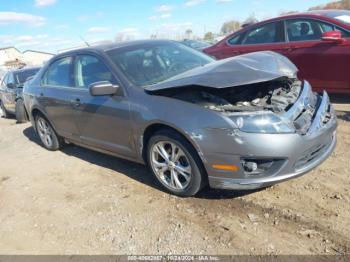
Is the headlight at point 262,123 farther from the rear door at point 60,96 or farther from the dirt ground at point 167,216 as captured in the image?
the rear door at point 60,96

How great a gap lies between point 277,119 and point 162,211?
1505 mm

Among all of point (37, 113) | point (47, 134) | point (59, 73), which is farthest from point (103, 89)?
point (37, 113)

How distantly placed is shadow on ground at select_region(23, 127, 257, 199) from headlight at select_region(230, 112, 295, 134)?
0.91 meters

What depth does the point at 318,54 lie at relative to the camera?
6.57 meters

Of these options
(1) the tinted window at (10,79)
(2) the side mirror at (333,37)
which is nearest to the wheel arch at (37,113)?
(1) the tinted window at (10,79)

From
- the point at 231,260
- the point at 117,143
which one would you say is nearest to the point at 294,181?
the point at 231,260

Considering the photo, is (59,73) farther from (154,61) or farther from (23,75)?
(23,75)

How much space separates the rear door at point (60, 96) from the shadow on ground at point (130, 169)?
0.51 m

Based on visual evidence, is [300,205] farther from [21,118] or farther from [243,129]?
[21,118]

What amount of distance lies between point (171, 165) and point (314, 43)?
4112mm

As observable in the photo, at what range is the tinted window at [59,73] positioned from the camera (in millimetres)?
5496

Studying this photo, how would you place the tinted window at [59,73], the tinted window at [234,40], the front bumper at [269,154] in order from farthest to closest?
the tinted window at [234,40] < the tinted window at [59,73] < the front bumper at [269,154]

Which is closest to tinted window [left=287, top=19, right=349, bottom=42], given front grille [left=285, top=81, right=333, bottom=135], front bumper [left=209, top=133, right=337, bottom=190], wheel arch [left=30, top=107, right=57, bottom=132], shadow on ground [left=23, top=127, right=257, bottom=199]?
front grille [left=285, top=81, right=333, bottom=135]

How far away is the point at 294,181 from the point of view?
4.11 meters
